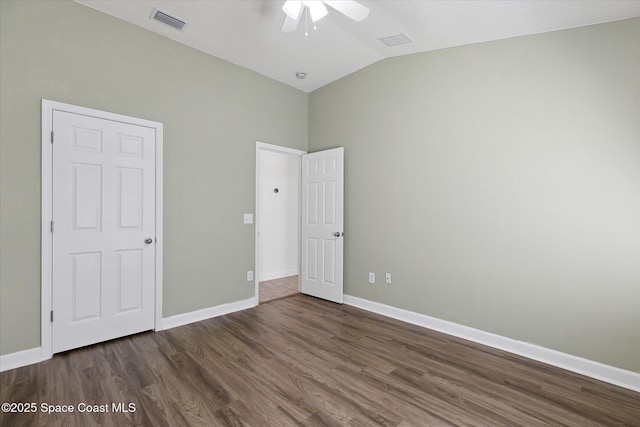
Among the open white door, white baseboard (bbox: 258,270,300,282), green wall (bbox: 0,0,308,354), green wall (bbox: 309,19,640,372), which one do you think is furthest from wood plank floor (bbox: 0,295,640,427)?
white baseboard (bbox: 258,270,300,282)

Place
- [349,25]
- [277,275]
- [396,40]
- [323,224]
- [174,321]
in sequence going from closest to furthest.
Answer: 1. [349,25]
2. [396,40]
3. [174,321]
4. [323,224]
5. [277,275]

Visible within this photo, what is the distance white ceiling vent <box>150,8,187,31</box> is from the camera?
9.43ft

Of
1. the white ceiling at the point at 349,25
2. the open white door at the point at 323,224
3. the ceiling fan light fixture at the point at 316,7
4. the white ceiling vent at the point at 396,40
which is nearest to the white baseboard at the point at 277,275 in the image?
the open white door at the point at 323,224

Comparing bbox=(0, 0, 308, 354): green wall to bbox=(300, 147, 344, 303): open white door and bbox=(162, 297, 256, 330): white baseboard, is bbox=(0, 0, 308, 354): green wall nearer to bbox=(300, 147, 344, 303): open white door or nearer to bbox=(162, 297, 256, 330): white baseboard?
bbox=(162, 297, 256, 330): white baseboard

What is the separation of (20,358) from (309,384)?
7.78 ft

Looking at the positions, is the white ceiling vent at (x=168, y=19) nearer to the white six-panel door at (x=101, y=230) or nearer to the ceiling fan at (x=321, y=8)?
the white six-panel door at (x=101, y=230)

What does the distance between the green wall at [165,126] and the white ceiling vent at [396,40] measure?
67.5 inches

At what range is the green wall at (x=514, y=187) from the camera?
7.77 feet

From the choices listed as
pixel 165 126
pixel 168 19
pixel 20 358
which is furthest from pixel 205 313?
pixel 168 19

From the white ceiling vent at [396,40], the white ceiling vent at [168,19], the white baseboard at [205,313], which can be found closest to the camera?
the white ceiling vent at [168,19]

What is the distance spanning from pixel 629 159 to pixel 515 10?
1461mm

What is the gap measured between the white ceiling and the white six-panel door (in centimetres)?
115

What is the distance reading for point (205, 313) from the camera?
142 inches

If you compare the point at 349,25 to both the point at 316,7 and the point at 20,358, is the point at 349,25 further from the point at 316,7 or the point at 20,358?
the point at 20,358
